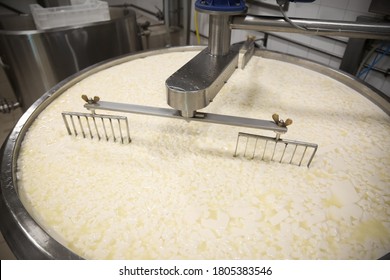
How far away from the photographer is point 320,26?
78 centimetres

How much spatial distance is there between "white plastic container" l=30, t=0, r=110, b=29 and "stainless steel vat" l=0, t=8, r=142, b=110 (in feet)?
0.98

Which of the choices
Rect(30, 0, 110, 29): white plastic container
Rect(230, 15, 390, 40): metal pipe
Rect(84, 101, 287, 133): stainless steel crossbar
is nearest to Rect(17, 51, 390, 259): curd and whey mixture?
Rect(84, 101, 287, 133): stainless steel crossbar

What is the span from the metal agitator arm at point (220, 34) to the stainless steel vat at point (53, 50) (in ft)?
5.10

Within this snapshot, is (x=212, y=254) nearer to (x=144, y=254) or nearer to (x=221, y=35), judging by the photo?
(x=144, y=254)

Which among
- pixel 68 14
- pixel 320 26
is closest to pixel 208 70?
pixel 320 26

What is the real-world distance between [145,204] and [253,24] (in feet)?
2.34

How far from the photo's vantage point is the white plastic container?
2.20 m

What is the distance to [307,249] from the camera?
2.34 feet

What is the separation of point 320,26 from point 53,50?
2.03m

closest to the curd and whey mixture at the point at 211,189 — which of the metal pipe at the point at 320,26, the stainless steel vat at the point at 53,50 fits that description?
the metal pipe at the point at 320,26

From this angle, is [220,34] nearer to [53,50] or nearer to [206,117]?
[206,117]

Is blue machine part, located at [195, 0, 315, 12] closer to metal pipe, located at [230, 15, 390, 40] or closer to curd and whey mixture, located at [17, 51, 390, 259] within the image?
metal pipe, located at [230, 15, 390, 40]

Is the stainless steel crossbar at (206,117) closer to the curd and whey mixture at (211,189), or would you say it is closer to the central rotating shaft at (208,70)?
the central rotating shaft at (208,70)
